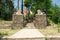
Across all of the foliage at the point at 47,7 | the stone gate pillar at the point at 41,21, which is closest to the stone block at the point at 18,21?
the stone gate pillar at the point at 41,21

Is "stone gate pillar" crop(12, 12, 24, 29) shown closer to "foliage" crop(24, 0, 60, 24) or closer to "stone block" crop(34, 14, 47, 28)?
"stone block" crop(34, 14, 47, 28)

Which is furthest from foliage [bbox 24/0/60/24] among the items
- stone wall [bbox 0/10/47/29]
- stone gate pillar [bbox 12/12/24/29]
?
stone gate pillar [bbox 12/12/24/29]

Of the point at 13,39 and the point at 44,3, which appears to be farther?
the point at 44,3

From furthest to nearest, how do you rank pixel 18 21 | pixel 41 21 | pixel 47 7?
pixel 47 7, pixel 18 21, pixel 41 21

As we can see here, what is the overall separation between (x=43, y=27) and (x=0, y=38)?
7.13 meters

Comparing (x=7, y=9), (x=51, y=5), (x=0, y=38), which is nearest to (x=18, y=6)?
(x=7, y=9)

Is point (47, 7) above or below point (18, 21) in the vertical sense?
above

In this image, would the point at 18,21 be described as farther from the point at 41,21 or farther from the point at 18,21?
the point at 41,21

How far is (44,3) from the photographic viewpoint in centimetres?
2712

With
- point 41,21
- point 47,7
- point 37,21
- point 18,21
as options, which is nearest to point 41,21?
point 41,21

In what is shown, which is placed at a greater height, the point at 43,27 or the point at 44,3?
the point at 44,3

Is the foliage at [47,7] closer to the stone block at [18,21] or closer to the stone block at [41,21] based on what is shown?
the stone block at [41,21]

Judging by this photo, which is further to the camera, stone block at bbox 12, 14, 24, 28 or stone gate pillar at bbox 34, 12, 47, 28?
stone block at bbox 12, 14, 24, 28

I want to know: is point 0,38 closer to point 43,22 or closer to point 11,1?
point 43,22
